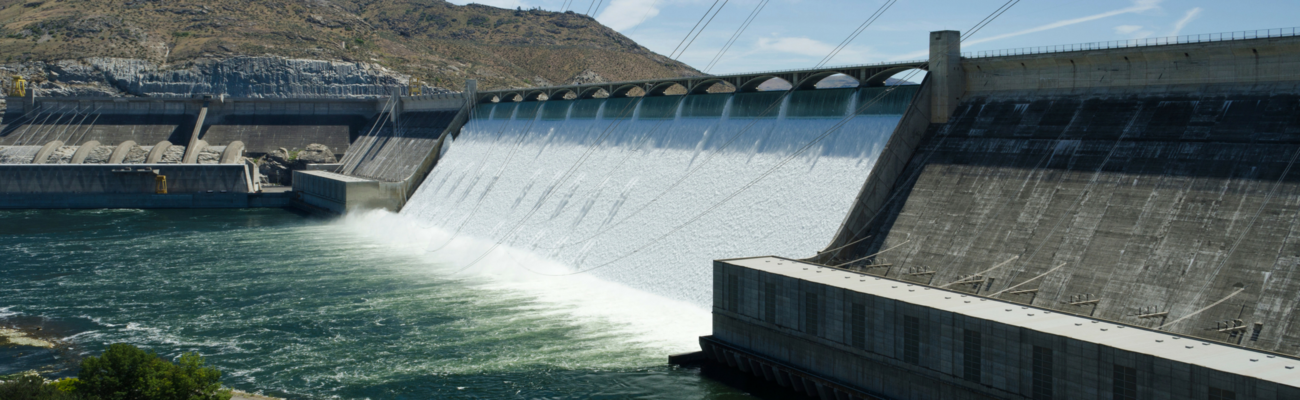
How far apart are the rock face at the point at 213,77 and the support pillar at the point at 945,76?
214 ft

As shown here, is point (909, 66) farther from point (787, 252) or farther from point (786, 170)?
point (787, 252)

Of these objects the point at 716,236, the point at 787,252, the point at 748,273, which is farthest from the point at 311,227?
the point at 748,273

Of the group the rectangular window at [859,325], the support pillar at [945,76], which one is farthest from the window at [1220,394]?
the support pillar at [945,76]

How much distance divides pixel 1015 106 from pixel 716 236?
9.84 m

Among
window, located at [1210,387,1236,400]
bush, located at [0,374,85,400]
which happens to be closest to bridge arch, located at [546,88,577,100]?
bush, located at [0,374,85,400]

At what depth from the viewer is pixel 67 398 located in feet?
56.6

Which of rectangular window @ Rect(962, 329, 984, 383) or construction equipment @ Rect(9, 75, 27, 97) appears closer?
rectangular window @ Rect(962, 329, 984, 383)

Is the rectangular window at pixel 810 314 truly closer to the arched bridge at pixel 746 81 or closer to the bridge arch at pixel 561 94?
the arched bridge at pixel 746 81

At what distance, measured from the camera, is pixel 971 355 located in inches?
697

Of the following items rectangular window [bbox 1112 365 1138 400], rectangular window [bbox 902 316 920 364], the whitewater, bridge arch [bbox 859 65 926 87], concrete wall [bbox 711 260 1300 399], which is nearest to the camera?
concrete wall [bbox 711 260 1300 399]

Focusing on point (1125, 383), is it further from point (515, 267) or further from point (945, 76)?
point (515, 267)

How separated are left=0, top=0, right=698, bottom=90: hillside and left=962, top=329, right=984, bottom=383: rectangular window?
293ft

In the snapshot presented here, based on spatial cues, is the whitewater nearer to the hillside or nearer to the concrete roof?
the concrete roof

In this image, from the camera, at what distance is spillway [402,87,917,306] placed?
30.4m
